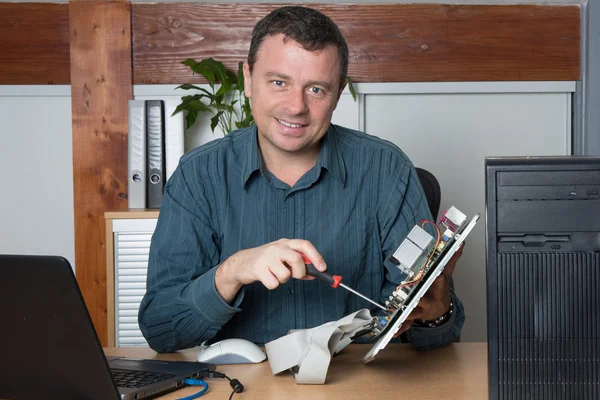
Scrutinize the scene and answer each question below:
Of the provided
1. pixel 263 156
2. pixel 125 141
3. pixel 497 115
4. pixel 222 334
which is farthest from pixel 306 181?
pixel 497 115

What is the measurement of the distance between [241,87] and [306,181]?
1.48 meters

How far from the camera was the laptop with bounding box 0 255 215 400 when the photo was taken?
0.85m

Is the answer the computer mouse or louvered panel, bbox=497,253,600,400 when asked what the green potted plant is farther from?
louvered panel, bbox=497,253,600,400

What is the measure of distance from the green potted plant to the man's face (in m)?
1.29

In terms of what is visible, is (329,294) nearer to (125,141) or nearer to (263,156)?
(263,156)

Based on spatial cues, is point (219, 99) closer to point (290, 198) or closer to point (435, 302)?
point (290, 198)

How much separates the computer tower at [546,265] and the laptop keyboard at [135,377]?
500 mm

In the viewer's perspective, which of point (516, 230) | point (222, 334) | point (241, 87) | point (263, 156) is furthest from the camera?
point (241, 87)

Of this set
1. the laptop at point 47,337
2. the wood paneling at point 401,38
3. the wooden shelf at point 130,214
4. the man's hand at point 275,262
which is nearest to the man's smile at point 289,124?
the man's hand at point 275,262

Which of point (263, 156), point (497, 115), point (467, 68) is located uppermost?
point (467, 68)

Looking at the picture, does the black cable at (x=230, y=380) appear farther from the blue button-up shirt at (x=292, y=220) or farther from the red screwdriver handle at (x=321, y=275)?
the blue button-up shirt at (x=292, y=220)

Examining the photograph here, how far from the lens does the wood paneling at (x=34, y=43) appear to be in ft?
10.3

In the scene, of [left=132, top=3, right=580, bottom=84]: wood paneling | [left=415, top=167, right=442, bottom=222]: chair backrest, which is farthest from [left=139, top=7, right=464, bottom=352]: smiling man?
[left=132, top=3, right=580, bottom=84]: wood paneling

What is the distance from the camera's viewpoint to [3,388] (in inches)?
37.4
